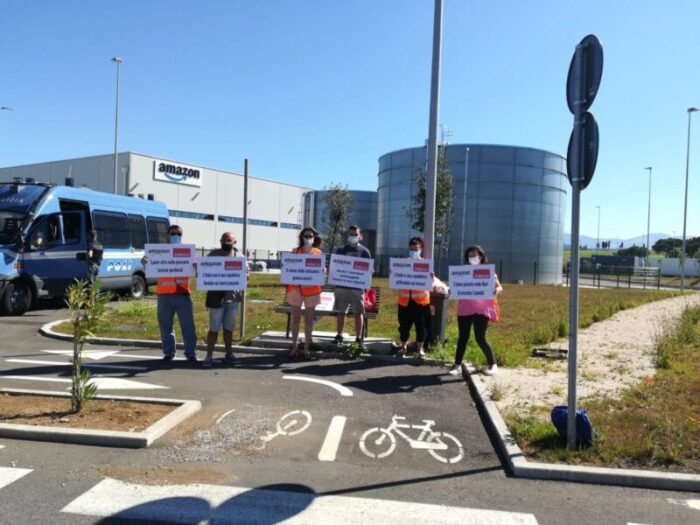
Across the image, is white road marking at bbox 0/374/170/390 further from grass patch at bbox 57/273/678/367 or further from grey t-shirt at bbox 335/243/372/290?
grey t-shirt at bbox 335/243/372/290

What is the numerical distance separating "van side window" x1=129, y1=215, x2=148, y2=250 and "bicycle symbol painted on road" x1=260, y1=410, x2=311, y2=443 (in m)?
14.0

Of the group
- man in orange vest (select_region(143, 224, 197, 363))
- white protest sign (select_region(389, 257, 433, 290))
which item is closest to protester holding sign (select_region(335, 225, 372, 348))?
white protest sign (select_region(389, 257, 433, 290))

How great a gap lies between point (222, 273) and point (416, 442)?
4.31 meters

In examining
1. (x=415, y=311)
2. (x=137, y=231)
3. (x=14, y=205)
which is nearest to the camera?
(x=415, y=311)

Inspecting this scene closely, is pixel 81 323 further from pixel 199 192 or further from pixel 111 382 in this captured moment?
→ pixel 199 192

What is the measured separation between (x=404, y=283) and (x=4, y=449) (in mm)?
5387

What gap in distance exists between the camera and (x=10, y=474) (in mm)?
4285

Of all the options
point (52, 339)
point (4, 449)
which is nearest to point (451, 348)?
point (4, 449)

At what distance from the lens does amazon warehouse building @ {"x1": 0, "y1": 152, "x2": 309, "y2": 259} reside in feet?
156

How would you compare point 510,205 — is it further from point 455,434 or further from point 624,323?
point 455,434

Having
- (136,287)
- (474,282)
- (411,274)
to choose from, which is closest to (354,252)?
(411,274)

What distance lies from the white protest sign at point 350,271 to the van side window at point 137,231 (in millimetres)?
11538

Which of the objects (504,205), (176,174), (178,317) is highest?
(176,174)

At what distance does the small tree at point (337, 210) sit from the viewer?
4903 centimetres
